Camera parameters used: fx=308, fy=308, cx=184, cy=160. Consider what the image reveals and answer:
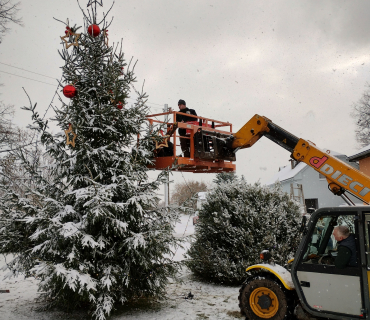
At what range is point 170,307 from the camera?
6.04 m

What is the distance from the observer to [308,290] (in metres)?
4.49

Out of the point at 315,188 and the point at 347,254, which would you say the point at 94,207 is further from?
the point at 315,188

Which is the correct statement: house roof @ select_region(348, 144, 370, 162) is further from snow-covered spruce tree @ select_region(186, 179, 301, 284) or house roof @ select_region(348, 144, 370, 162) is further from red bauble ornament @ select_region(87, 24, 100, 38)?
red bauble ornament @ select_region(87, 24, 100, 38)

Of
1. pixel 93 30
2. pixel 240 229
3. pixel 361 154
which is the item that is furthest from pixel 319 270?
pixel 361 154

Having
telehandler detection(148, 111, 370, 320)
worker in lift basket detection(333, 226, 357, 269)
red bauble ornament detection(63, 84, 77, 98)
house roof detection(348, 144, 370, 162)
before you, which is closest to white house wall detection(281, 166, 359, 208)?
house roof detection(348, 144, 370, 162)

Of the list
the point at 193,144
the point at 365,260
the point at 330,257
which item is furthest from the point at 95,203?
the point at 365,260

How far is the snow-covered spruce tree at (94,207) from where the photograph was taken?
4.93 meters

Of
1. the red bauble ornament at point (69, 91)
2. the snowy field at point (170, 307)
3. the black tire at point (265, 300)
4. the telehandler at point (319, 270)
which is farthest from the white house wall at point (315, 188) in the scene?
the red bauble ornament at point (69, 91)

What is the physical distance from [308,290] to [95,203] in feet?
11.3

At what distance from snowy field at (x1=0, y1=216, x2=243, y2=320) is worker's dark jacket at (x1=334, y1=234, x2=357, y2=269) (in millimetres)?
2189

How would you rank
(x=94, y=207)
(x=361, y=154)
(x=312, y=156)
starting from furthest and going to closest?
(x=361, y=154)
(x=312, y=156)
(x=94, y=207)

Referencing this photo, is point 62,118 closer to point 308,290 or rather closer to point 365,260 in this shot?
point 308,290

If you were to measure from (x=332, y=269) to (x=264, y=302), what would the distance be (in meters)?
1.23

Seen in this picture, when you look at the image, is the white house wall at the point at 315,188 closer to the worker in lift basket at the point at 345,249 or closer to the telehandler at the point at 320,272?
the telehandler at the point at 320,272
